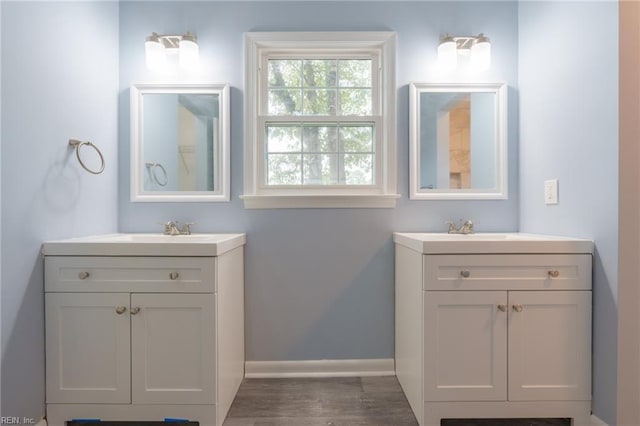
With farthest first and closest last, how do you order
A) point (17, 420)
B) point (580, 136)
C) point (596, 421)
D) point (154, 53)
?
point (154, 53) → point (580, 136) → point (596, 421) → point (17, 420)

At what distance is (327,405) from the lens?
171cm

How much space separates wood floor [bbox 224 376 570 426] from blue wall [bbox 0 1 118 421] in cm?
86

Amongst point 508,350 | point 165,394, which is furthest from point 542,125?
point 165,394

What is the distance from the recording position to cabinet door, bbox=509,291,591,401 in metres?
1.46

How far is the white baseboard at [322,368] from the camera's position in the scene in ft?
6.55

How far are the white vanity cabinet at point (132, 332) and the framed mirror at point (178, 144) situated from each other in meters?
0.65

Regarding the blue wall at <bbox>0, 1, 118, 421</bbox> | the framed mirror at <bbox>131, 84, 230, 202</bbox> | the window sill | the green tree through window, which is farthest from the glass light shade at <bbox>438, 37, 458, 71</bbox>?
the blue wall at <bbox>0, 1, 118, 421</bbox>

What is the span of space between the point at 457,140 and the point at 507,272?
87cm

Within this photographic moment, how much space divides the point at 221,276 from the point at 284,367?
0.79 metres

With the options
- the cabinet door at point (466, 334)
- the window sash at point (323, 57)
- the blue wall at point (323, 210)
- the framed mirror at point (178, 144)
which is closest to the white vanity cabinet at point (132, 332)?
the blue wall at point (323, 210)

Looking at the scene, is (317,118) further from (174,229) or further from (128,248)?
(128,248)

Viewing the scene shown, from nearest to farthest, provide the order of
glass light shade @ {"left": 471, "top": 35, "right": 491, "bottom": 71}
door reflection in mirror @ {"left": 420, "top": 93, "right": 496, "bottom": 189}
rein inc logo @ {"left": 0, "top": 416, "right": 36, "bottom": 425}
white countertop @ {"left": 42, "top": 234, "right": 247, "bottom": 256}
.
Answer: rein inc logo @ {"left": 0, "top": 416, "right": 36, "bottom": 425} < white countertop @ {"left": 42, "top": 234, "right": 247, "bottom": 256} < glass light shade @ {"left": 471, "top": 35, "right": 491, "bottom": 71} < door reflection in mirror @ {"left": 420, "top": 93, "right": 496, "bottom": 189}

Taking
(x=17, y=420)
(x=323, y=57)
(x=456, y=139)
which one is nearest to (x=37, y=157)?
(x=17, y=420)

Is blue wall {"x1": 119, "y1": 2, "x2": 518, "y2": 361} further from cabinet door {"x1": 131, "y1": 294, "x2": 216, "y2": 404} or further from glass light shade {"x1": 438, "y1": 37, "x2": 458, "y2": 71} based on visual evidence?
cabinet door {"x1": 131, "y1": 294, "x2": 216, "y2": 404}
